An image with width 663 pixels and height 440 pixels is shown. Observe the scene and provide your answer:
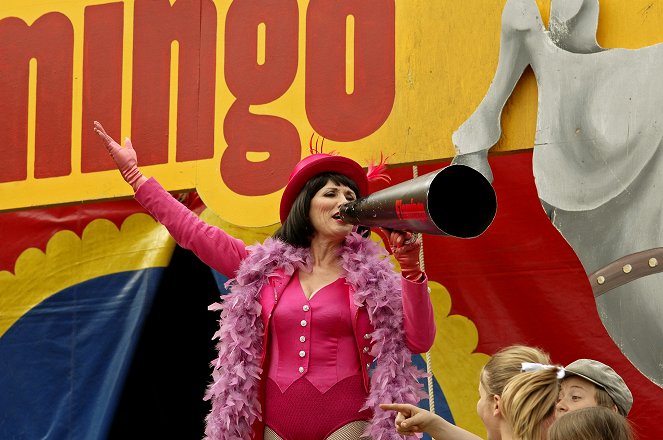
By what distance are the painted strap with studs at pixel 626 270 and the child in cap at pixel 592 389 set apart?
2.25 feet

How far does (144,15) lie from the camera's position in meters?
4.18

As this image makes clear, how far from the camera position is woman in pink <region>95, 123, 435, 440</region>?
2.89 meters

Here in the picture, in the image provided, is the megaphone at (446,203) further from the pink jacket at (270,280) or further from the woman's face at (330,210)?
the woman's face at (330,210)

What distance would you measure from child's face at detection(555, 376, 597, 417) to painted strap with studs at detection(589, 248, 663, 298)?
2.43 feet

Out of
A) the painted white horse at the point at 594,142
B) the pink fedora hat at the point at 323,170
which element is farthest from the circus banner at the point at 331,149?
the pink fedora hat at the point at 323,170

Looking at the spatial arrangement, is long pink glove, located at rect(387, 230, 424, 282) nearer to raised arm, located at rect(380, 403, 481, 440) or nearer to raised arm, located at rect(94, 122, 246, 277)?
raised arm, located at rect(380, 403, 481, 440)

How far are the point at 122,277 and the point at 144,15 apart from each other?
3.21ft

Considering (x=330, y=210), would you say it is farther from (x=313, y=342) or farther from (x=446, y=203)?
(x=446, y=203)

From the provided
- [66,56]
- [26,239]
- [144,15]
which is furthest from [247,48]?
[26,239]

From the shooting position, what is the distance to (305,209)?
3.10m

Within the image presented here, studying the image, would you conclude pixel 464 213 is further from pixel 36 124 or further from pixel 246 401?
pixel 36 124

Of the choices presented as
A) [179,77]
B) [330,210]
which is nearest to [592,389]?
[330,210]

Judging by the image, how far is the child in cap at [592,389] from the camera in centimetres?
253

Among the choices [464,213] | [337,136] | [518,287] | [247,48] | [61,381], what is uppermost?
[247,48]
